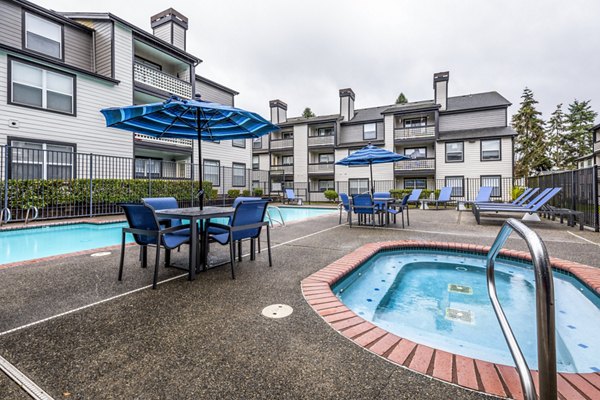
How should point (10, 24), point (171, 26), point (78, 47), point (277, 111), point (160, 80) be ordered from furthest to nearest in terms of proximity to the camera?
point (277, 111) < point (171, 26) < point (160, 80) < point (78, 47) < point (10, 24)

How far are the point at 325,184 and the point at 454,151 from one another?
10464 mm

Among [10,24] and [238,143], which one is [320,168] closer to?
[238,143]

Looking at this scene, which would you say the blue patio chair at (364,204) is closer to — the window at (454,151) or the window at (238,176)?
the window at (238,176)

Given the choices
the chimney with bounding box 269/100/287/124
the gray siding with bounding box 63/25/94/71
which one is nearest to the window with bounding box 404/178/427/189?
the chimney with bounding box 269/100/287/124

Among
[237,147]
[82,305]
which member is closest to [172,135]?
[82,305]

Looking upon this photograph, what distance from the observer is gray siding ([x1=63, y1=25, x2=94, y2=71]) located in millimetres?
11742

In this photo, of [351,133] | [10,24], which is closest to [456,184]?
[351,133]

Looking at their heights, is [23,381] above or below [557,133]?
below

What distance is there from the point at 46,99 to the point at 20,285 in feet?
36.2

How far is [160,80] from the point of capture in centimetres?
1452

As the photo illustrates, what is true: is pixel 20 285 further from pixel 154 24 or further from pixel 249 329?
pixel 154 24

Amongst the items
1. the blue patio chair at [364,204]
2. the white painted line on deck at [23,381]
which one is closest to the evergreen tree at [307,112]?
the blue patio chair at [364,204]

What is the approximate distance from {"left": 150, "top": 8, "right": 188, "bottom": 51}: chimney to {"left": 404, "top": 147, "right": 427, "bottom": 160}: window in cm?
1735

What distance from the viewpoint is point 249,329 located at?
204 cm
